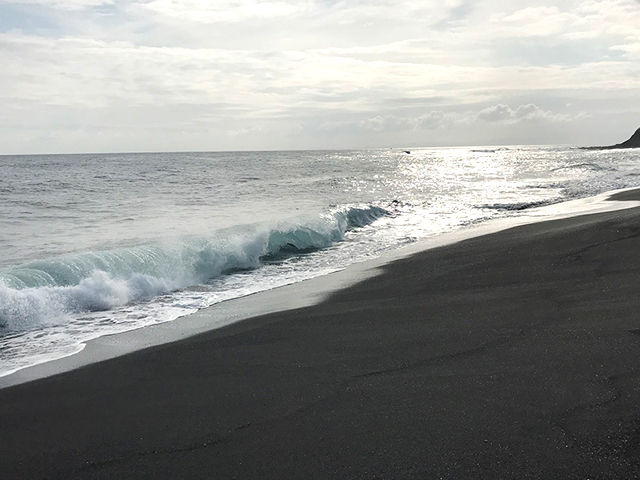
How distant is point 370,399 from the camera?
381cm

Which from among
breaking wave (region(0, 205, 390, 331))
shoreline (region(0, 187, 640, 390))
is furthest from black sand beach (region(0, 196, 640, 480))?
breaking wave (region(0, 205, 390, 331))

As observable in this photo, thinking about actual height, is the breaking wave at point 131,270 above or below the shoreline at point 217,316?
above

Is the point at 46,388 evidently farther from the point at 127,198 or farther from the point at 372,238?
the point at 127,198

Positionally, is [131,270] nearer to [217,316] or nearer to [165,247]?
[165,247]

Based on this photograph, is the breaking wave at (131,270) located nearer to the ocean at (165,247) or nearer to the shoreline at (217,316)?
the ocean at (165,247)

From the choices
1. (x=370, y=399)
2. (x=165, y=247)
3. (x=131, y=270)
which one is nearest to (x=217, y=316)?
(x=131, y=270)

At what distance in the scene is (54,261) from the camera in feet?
28.9

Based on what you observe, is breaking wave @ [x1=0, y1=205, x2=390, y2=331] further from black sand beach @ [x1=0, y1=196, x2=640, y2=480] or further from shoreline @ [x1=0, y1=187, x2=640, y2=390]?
black sand beach @ [x1=0, y1=196, x2=640, y2=480]

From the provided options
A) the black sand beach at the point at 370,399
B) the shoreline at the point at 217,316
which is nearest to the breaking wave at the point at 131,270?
the shoreline at the point at 217,316

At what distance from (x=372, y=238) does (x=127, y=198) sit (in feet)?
52.4

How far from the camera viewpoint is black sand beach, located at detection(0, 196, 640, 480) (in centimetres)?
304

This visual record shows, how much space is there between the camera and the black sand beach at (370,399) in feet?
9.98

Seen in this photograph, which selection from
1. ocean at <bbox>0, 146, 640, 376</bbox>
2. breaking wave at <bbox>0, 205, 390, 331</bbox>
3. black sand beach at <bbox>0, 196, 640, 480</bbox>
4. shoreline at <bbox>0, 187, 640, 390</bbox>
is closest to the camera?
black sand beach at <bbox>0, 196, 640, 480</bbox>

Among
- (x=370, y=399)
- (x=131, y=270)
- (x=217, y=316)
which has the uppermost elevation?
(x=131, y=270)
